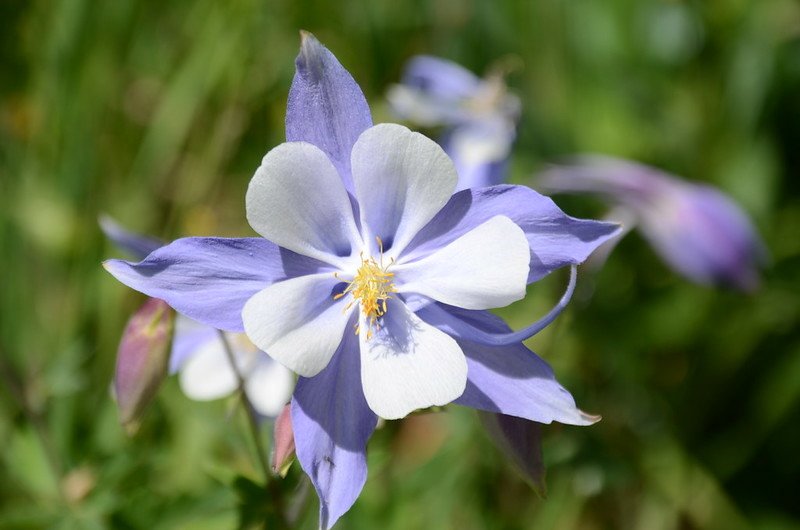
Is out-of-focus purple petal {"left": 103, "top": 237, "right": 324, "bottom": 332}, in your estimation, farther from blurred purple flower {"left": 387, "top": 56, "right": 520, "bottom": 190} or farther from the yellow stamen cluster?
blurred purple flower {"left": 387, "top": 56, "right": 520, "bottom": 190}

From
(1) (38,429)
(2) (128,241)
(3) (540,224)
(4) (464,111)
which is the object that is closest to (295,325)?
(3) (540,224)

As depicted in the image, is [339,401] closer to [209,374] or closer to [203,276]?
[203,276]

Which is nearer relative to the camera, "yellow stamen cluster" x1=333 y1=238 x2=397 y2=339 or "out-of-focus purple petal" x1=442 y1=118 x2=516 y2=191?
"yellow stamen cluster" x1=333 y1=238 x2=397 y2=339

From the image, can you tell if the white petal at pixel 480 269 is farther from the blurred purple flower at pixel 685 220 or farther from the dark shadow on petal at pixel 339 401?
the blurred purple flower at pixel 685 220

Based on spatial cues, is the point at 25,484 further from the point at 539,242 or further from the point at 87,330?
the point at 539,242

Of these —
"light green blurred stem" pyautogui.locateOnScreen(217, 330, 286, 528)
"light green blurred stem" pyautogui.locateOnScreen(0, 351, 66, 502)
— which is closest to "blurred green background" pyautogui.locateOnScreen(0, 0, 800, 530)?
"light green blurred stem" pyautogui.locateOnScreen(0, 351, 66, 502)

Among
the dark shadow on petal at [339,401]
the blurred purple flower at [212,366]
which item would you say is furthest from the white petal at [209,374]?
the dark shadow on petal at [339,401]
